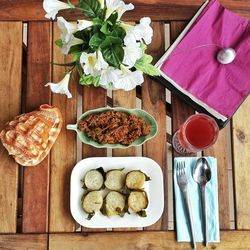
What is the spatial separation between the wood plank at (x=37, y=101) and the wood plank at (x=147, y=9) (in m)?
0.04

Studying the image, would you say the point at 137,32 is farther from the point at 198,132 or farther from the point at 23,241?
the point at 23,241

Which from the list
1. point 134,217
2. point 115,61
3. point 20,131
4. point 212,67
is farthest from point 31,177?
point 212,67

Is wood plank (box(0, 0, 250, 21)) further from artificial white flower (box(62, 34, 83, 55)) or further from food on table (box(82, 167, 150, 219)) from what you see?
food on table (box(82, 167, 150, 219))

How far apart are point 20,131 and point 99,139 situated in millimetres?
185

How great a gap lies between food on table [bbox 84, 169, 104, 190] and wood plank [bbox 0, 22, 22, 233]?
176 millimetres

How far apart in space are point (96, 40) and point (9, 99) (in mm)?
361

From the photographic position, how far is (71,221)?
0.90m

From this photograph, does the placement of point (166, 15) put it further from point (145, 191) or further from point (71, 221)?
point (71, 221)

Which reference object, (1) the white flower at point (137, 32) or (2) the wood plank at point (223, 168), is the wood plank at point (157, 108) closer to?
(2) the wood plank at point (223, 168)

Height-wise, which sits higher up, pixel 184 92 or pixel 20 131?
pixel 184 92

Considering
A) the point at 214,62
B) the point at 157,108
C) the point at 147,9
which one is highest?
the point at 147,9

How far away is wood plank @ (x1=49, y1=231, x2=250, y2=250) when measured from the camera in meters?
0.89

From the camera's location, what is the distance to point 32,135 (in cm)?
88

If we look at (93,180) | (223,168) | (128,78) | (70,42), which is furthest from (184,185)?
(70,42)
